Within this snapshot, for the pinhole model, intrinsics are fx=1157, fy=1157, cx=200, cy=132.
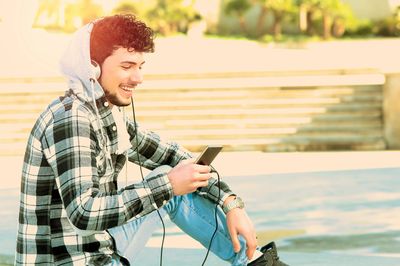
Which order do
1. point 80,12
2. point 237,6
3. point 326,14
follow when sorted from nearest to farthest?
point 326,14 → point 80,12 → point 237,6

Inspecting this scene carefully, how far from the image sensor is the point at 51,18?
32.3 metres

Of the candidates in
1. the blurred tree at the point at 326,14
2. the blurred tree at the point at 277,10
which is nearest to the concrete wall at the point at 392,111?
the blurred tree at the point at 326,14

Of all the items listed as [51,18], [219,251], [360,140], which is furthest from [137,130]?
[51,18]

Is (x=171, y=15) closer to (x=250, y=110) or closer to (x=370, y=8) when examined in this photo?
(x=370, y=8)

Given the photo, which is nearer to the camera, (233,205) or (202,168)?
(202,168)

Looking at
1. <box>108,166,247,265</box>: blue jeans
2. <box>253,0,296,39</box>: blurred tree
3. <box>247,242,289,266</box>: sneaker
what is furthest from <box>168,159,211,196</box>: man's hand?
<box>253,0,296,39</box>: blurred tree

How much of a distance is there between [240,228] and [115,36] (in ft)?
2.87

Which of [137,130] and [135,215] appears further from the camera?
[137,130]

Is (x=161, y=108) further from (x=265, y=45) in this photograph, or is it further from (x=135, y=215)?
(x=265, y=45)

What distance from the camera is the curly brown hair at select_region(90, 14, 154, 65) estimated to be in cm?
374

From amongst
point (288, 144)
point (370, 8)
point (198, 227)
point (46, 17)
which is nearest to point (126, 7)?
point (46, 17)

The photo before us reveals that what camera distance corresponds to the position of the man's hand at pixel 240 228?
13.6 ft

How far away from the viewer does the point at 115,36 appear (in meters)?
3.75

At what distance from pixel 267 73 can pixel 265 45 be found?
18.1 m
